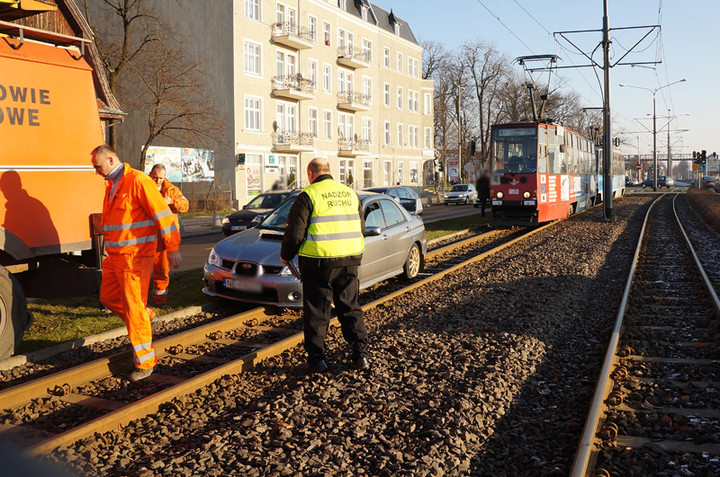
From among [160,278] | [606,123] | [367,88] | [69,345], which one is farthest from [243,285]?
[367,88]

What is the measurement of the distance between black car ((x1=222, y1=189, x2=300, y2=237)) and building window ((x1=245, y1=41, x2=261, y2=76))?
17619 millimetres

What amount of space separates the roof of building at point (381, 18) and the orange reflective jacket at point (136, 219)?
146ft

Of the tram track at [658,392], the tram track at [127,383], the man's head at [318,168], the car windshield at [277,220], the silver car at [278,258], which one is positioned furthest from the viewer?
the car windshield at [277,220]

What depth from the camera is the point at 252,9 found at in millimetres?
37438

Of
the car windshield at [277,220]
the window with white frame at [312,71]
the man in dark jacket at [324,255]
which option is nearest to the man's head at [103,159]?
the man in dark jacket at [324,255]

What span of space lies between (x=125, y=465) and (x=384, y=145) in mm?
50131

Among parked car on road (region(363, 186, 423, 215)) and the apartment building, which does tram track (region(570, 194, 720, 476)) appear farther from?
the apartment building

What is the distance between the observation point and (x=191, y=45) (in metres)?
35.9

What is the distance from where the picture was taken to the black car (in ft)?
65.6

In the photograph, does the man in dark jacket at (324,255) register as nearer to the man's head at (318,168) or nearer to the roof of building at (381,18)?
the man's head at (318,168)

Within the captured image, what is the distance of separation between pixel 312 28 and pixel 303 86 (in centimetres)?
446

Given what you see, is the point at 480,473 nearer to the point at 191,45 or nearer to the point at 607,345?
the point at 607,345

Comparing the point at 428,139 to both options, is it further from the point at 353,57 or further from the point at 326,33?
the point at 326,33

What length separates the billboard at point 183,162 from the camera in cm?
3164
